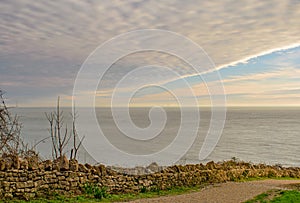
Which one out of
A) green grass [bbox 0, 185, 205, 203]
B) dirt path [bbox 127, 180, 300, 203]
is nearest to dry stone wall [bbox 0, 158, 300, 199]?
green grass [bbox 0, 185, 205, 203]

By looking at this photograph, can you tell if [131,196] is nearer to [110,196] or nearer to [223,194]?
[110,196]

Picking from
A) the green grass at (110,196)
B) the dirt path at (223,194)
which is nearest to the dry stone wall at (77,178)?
the green grass at (110,196)

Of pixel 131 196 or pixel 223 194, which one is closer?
pixel 131 196

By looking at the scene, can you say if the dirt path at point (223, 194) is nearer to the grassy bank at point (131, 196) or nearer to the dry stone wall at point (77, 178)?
the grassy bank at point (131, 196)

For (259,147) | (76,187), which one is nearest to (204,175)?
(76,187)

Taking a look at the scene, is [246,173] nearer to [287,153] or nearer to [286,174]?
[286,174]

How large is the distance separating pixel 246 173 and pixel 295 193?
464 centimetres

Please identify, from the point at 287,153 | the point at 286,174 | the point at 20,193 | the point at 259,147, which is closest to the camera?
the point at 20,193

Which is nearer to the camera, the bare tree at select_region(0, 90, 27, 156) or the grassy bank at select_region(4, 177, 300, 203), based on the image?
the grassy bank at select_region(4, 177, 300, 203)

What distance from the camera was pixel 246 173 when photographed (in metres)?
15.1

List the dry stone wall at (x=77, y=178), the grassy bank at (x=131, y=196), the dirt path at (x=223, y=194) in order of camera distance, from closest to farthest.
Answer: the dry stone wall at (x=77, y=178) → the grassy bank at (x=131, y=196) → the dirt path at (x=223, y=194)

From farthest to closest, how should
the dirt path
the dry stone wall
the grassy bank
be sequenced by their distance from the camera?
1. the dirt path
2. the grassy bank
3. the dry stone wall

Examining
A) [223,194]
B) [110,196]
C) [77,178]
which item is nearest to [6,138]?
[77,178]

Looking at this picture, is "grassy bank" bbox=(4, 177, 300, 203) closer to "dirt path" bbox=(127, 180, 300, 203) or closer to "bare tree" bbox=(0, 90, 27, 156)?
"dirt path" bbox=(127, 180, 300, 203)
